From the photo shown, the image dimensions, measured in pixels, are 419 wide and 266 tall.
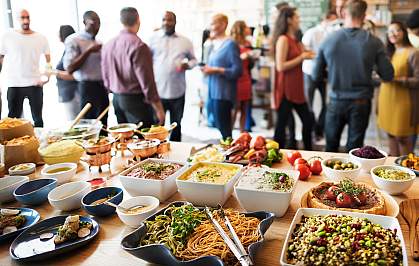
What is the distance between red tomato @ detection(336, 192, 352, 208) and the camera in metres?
1.31

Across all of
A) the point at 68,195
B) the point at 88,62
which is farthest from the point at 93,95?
the point at 68,195

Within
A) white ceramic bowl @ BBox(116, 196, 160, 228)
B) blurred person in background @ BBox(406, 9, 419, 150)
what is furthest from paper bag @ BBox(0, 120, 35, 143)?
blurred person in background @ BBox(406, 9, 419, 150)

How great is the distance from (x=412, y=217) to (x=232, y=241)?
2.05 ft

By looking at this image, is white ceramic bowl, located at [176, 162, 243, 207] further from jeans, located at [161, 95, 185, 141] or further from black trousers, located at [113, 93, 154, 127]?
jeans, located at [161, 95, 185, 141]

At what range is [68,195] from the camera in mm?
1576

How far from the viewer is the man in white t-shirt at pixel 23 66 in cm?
348

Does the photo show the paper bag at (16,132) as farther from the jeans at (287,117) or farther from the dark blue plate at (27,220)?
the jeans at (287,117)

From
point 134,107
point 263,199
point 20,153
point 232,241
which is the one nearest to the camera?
point 232,241

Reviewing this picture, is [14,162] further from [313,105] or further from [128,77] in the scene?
[313,105]

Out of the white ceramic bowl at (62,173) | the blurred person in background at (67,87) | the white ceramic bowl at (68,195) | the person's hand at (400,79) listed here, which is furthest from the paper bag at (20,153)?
the person's hand at (400,79)

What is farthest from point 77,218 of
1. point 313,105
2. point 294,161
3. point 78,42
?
point 313,105

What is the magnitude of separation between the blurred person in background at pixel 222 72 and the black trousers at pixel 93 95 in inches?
37.1

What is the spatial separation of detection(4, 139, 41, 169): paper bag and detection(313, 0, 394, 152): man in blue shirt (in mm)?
2109

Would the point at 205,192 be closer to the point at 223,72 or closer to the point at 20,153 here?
the point at 20,153
